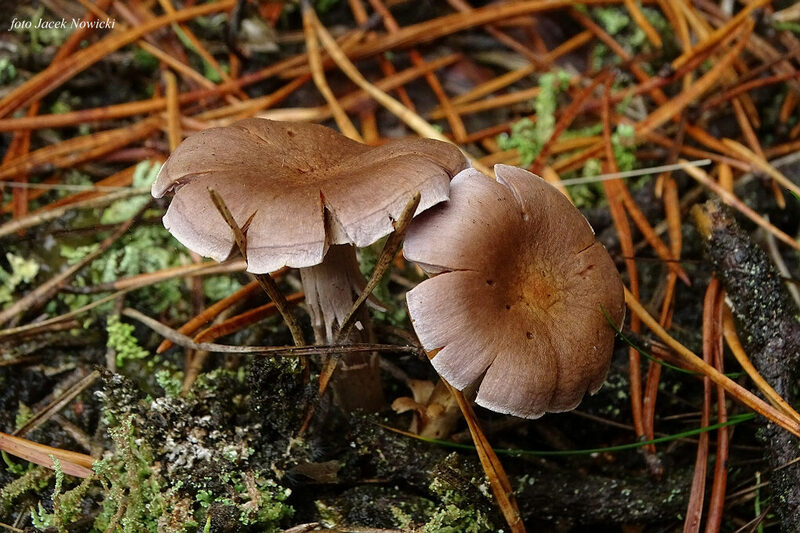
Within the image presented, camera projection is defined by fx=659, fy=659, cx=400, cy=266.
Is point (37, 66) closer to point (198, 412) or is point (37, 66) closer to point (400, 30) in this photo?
point (400, 30)

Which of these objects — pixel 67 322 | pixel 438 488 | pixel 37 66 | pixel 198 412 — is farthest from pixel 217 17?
pixel 438 488

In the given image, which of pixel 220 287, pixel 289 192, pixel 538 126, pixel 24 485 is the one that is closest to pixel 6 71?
pixel 220 287

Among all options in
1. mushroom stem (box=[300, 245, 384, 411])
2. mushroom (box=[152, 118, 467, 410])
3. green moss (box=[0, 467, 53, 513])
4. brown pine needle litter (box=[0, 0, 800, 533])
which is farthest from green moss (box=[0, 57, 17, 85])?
mushroom stem (box=[300, 245, 384, 411])

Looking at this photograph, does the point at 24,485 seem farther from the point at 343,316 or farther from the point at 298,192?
the point at 298,192

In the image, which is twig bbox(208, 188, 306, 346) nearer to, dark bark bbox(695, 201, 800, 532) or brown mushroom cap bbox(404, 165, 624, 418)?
brown mushroom cap bbox(404, 165, 624, 418)

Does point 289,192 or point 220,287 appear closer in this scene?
point 289,192

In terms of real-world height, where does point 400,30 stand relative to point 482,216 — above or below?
above

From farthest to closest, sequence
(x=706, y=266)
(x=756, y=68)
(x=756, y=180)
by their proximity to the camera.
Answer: (x=756, y=68) < (x=756, y=180) < (x=706, y=266)
